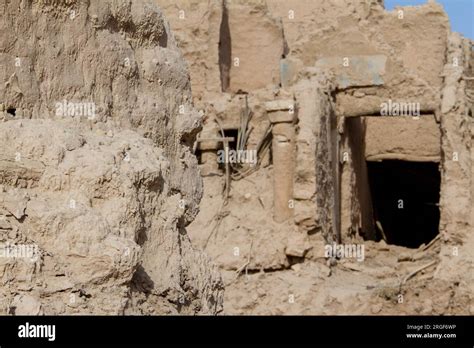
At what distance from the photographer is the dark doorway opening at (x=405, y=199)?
15992 millimetres

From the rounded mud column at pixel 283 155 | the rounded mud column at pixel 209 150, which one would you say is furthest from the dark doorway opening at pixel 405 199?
the rounded mud column at pixel 283 155

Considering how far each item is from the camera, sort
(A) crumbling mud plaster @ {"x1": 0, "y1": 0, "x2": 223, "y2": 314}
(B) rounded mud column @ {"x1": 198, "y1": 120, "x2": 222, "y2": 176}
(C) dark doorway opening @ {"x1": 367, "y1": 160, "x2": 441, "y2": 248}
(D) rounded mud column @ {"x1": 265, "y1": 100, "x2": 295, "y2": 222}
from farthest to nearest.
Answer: (C) dark doorway opening @ {"x1": 367, "y1": 160, "x2": 441, "y2": 248}, (B) rounded mud column @ {"x1": 198, "y1": 120, "x2": 222, "y2": 176}, (D) rounded mud column @ {"x1": 265, "y1": 100, "x2": 295, "y2": 222}, (A) crumbling mud plaster @ {"x1": 0, "y1": 0, "x2": 223, "y2": 314}

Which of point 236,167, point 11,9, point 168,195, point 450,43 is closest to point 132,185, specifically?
point 168,195

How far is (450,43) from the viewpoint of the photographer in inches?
475

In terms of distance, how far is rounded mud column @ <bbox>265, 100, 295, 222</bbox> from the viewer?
33.7 ft

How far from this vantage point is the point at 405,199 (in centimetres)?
1709

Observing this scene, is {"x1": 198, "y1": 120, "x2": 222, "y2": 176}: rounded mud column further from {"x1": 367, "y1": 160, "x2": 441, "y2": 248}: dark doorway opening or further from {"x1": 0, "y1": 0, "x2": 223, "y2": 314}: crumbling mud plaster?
{"x1": 0, "y1": 0, "x2": 223, "y2": 314}: crumbling mud plaster

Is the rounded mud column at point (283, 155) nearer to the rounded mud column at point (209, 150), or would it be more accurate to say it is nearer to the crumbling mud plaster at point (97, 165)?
the rounded mud column at point (209, 150)

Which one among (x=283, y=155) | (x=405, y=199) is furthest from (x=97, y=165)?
(x=405, y=199)

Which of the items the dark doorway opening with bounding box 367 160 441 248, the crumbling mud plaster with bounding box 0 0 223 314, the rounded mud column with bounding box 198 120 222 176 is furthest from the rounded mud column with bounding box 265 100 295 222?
the crumbling mud plaster with bounding box 0 0 223 314

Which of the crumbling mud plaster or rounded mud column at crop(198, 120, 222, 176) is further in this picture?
rounded mud column at crop(198, 120, 222, 176)

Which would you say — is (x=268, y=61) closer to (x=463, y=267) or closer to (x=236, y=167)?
(x=236, y=167)

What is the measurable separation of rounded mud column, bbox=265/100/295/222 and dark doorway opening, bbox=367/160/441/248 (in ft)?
17.1
